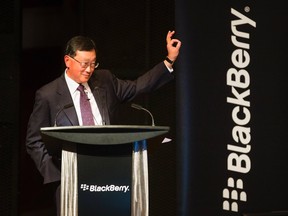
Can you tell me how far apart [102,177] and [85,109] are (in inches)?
19.8

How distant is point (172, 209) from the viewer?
13.3 feet

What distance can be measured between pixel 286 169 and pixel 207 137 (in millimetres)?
570

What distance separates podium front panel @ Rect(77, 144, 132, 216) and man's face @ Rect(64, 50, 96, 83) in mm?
527

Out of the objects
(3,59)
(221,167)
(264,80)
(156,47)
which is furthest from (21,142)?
(264,80)

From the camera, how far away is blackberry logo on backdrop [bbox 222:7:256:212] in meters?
3.69

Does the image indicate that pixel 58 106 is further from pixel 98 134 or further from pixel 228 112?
pixel 228 112

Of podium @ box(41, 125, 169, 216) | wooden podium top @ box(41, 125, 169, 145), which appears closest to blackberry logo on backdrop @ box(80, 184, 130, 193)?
podium @ box(41, 125, 169, 216)

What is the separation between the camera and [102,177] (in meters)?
2.62

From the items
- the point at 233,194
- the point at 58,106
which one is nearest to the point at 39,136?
the point at 58,106

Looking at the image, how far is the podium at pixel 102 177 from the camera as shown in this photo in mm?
2604

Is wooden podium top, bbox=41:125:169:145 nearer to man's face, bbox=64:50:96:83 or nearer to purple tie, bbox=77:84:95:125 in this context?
purple tie, bbox=77:84:95:125

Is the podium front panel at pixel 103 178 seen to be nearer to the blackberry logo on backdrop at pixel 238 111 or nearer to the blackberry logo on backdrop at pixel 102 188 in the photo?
the blackberry logo on backdrop at pixel 102 188

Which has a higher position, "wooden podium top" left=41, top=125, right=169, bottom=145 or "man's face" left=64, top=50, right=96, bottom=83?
"man's face" left=64, top=50, right=96, bottom=83

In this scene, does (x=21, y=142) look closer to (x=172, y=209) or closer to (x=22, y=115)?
(x=22, y=115)
